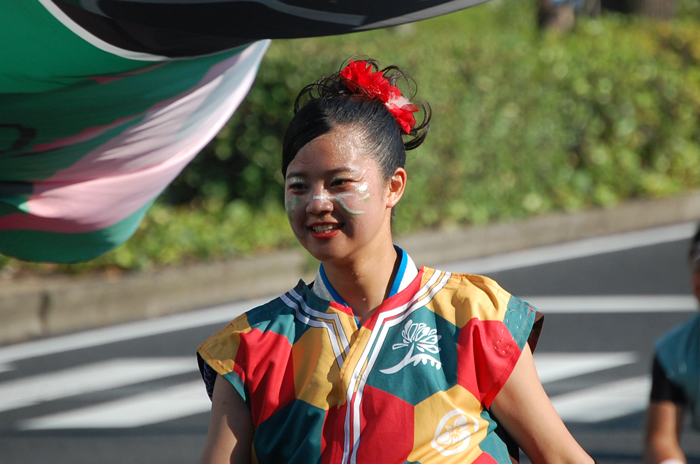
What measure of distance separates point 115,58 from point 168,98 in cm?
33

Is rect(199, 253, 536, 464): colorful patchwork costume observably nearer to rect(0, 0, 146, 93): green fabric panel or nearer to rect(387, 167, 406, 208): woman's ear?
rect(387, 167, 406, 208): woman's ear

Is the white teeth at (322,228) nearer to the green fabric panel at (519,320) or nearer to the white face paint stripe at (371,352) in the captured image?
the white face paint stripe at (371,352)

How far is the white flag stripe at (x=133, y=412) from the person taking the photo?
4871 millimetres

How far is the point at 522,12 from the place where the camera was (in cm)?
2070

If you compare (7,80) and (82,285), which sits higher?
(82,285)

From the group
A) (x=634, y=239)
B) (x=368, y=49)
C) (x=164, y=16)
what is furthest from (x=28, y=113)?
(x=634, y=239)

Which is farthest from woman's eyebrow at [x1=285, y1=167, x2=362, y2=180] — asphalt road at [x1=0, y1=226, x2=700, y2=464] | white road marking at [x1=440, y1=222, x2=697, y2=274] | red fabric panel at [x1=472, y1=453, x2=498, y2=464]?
white road marking at [x1=440, y1=222, x2=697, y2=274]

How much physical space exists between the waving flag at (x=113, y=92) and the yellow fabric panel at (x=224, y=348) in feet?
2.23

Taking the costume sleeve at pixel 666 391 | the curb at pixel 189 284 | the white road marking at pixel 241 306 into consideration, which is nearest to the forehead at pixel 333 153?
the costume sleeve at pixel 666 391

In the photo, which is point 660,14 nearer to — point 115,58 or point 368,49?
point 368,49

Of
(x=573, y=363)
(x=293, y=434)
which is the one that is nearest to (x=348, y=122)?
(x=293, y=434)

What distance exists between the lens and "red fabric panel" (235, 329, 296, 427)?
1.86 m

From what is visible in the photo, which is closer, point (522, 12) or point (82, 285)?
point (82, 285)

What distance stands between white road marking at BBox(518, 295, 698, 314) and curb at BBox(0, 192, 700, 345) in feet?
4.72
